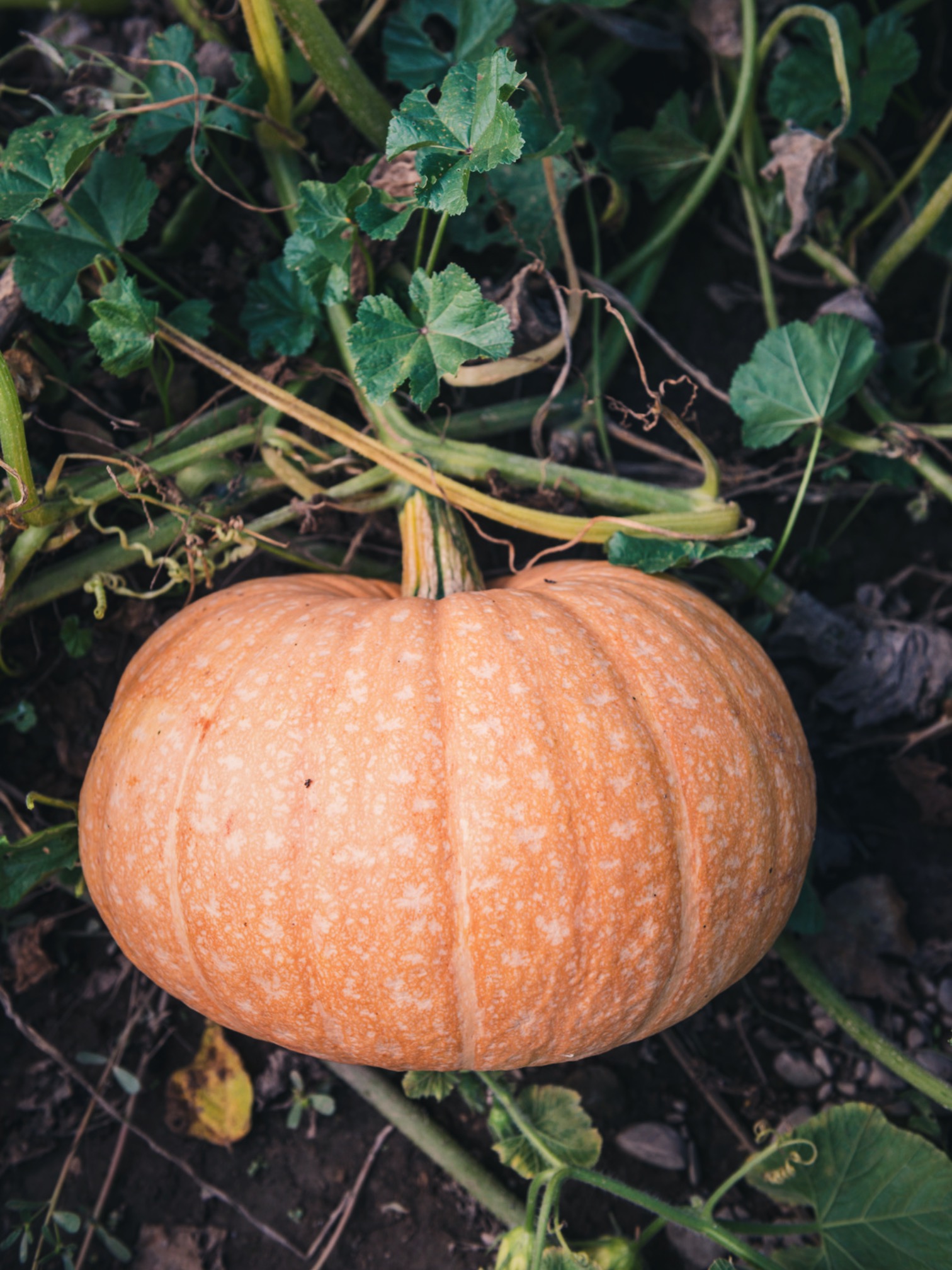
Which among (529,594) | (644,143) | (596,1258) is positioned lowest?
(596,1258)

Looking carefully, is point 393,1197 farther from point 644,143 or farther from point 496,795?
point 644,143

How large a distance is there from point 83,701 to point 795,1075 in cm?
162

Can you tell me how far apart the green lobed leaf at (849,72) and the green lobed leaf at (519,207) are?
49 cm

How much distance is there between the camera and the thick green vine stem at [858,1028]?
1460 millimetres

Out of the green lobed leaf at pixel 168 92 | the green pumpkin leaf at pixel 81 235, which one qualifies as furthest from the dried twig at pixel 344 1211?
the green lobed leaf at pixel 168 92

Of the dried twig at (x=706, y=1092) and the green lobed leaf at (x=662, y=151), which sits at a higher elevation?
the green lobed leaf at (x=662, y=151)

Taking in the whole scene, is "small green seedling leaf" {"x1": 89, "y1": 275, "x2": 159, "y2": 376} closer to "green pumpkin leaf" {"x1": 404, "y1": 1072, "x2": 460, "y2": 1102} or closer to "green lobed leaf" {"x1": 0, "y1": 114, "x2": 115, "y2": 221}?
"green lobed leaf" {"x1": 0, "y1": 114, "x2": 115, "y2": 221}

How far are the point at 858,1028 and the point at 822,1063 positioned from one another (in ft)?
0.86

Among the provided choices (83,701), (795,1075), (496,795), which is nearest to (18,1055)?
(83,701)

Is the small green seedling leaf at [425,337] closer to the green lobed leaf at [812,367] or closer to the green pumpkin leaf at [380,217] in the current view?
the green pumpkin leaf at [380,217]

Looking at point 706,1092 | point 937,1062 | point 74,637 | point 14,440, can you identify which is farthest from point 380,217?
point 937,1062

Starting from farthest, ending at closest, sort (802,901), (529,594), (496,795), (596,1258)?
(802,901)
(596,1258)
(529,594)
(496,795)

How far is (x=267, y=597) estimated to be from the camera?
1334mm

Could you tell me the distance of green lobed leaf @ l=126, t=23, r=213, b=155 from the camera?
1.46 meters
